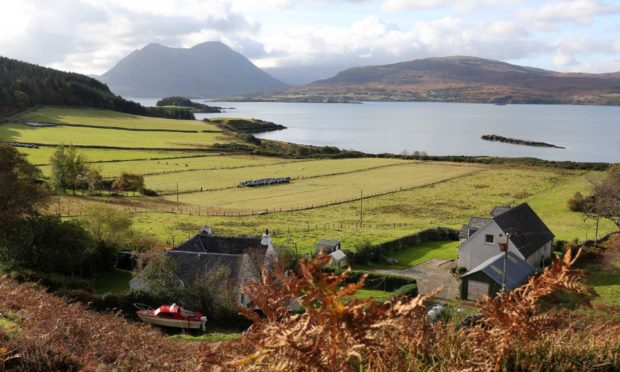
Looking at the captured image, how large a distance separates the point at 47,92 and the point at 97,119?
27.6 meters

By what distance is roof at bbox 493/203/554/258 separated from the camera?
116 ft

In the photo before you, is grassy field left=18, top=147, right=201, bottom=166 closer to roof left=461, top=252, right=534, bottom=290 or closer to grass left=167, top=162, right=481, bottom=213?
grass left=167, top=162, right=481, bottom=213

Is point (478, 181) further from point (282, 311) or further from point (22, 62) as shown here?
point (22, 62)

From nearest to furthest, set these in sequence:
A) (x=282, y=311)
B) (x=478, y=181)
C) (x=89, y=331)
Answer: (x=282, y=311)
(x=89, y=331)
(x=478, y=181)

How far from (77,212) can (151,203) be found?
995cm

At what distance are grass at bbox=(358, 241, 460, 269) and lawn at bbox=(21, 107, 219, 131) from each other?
10442 cm

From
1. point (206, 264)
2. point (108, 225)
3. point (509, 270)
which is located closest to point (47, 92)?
point (108, 225)

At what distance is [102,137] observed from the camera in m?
108

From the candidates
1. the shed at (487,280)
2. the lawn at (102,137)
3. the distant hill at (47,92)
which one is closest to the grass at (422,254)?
the shed at (487,280)

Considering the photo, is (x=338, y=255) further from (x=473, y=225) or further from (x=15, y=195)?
(x=15, y=195)

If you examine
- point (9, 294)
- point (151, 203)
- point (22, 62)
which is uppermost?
point (22, 62)

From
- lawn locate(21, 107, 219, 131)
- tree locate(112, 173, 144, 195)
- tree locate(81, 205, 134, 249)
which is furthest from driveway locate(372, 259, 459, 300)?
lawn locate(21, 107, 219, 131)

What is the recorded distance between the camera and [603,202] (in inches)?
1614

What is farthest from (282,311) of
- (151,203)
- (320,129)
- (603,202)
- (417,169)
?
(320,129)
